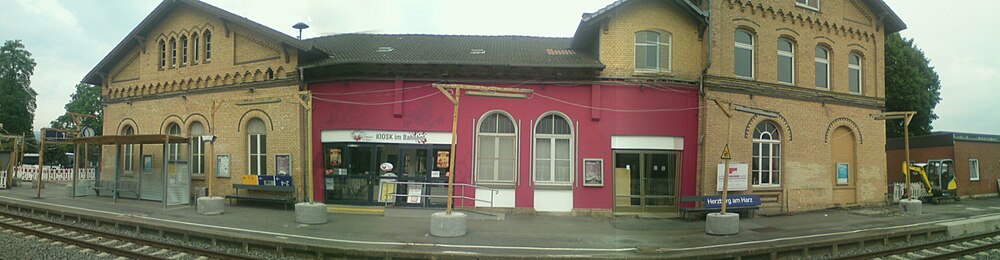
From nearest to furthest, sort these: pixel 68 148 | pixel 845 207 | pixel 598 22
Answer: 1. pixel 598 22
2. pixel 845 207
3. pixel 68 148

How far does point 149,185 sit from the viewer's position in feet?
64.2

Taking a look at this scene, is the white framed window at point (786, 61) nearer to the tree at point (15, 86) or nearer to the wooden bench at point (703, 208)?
the wooden bench at point (703, 208)

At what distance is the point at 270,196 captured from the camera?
59.6 feet

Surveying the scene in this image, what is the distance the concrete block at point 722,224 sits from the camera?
1330 cm

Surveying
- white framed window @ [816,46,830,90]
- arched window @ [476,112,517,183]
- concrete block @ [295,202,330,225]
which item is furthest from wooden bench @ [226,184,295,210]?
white framed window @ [816,46,830,90]

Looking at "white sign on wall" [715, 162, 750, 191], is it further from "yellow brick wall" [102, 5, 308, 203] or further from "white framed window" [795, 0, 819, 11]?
"yellow brick wall" [102, 5, 308, 203]

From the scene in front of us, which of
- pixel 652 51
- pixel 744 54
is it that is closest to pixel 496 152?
pixel 652 51

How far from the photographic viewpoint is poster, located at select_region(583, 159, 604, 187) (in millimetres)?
16656

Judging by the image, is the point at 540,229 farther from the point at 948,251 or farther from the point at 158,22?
the point at 158,22

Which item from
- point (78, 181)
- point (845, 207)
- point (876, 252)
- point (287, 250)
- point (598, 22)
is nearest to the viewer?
point (287, 250)

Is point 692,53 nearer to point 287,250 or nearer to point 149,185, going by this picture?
point 287,250

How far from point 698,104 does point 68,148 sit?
4844 centimetres

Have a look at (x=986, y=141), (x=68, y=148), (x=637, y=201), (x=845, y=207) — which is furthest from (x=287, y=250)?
(x=68, y=148)

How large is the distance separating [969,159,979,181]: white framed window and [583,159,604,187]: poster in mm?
18069
